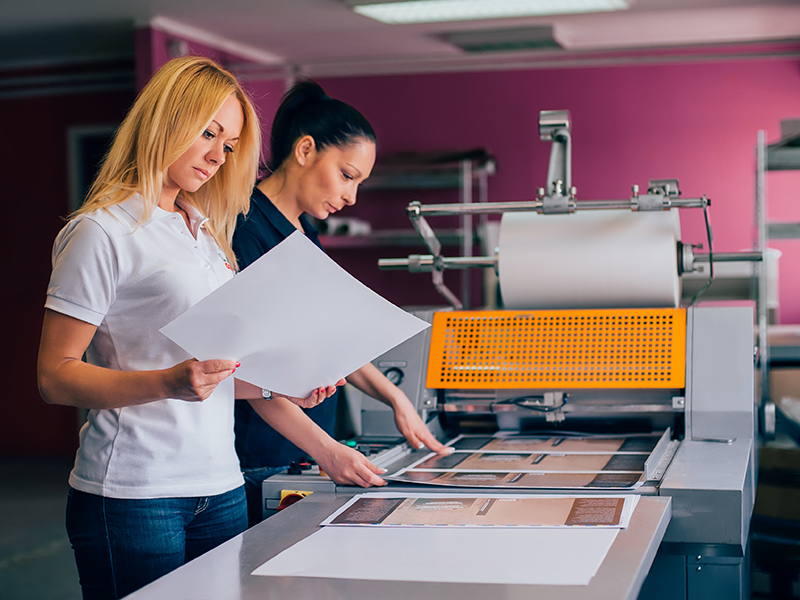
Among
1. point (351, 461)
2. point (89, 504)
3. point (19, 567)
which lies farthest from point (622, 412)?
point (19, 567)

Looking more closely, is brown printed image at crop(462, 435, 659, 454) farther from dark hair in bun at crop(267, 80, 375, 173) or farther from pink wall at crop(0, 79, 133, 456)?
pink wall at crop(0, 79, 133, 456)

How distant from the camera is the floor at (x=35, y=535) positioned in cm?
337

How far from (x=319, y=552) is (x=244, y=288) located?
1.10 feet

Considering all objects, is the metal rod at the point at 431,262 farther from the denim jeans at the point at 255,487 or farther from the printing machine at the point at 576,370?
the denim jeans at the point at 255,487

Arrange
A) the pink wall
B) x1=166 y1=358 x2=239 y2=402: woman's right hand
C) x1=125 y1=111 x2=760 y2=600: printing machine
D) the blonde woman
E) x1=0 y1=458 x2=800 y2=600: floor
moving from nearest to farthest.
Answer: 1. x1=166 y1=358 x2=239 y2=402: woman's right hand
2. the blonde woman
3. x1=125 y1=111 x2=760 y2=600: printing machine
4. x1=0 y1=458 x2=800 y2=600: floor
5. the pink wall

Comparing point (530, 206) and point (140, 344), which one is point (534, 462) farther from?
point (140, 344)

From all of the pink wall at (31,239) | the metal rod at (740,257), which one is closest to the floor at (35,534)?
the pink wall at (31,239)

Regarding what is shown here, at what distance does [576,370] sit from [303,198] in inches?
25.1

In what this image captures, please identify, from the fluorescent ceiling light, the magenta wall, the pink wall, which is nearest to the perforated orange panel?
the fluorescent ceiling light

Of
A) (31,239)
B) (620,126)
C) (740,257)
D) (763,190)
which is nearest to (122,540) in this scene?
(740,257)

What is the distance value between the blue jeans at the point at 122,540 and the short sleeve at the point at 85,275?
0.87 ft

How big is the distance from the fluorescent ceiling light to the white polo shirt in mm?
3130

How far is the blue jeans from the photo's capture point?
1.23m

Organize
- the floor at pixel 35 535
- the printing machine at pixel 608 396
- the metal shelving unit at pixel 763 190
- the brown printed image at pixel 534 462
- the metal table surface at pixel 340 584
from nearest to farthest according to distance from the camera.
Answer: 1. the metal table surface at pixel 340 584
2. the printing machine at pixel 608 396
3. the brown printed image at pixel 534 462
4. the metal shelving unit at pixel 763 190
5. the floor at pixel 35 535
